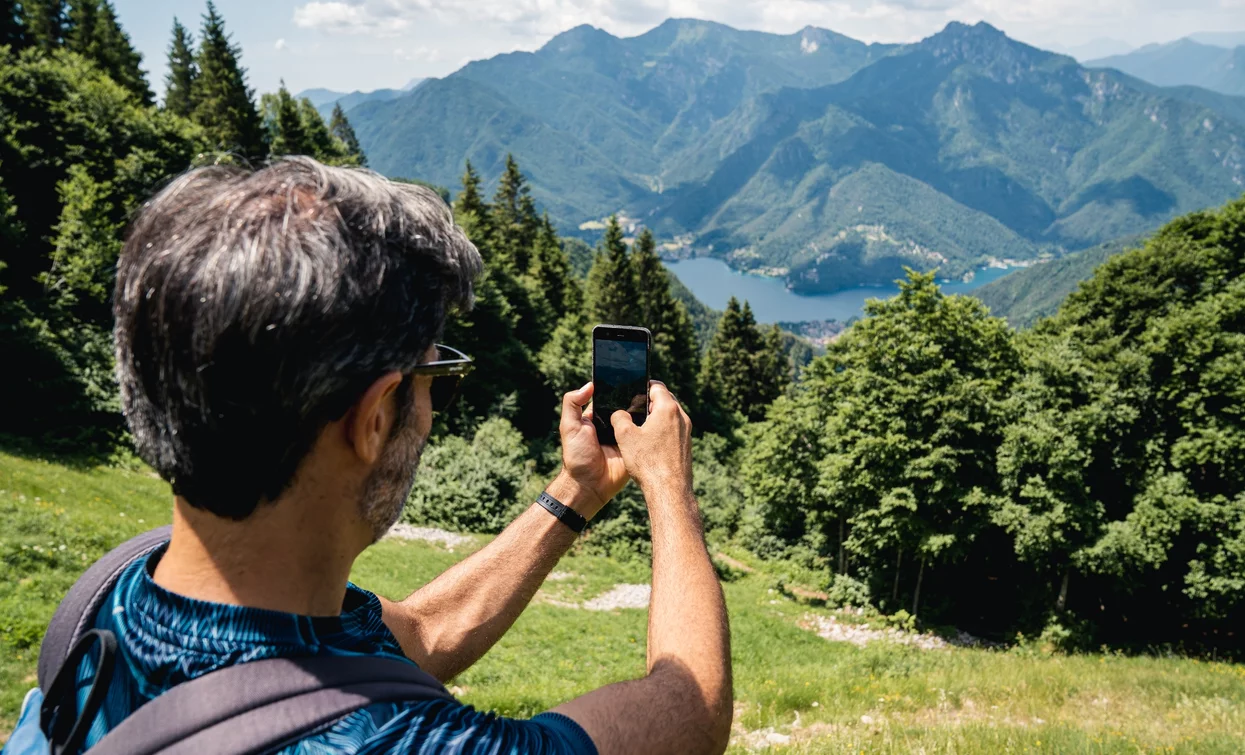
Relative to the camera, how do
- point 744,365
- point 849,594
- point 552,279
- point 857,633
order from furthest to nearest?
point 744,365, point 552,279, point 849,594, point 857,633

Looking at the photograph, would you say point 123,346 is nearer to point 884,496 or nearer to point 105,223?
point 884,496

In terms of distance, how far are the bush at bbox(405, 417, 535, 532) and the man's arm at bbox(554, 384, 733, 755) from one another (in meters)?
23.0

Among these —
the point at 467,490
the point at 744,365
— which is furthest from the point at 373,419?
the point at 744,365

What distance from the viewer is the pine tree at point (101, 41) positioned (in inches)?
1676

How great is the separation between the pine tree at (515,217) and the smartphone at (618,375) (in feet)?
167

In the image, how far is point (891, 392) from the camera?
23.0 m

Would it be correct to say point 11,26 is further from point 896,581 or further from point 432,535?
point 896,581

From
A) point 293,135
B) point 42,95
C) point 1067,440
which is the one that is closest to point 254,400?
point 1067,440

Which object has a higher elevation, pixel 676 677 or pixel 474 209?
pixel 474 209

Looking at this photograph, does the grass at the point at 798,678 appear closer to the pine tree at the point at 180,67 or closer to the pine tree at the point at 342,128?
the pine tree at the point at 180,67

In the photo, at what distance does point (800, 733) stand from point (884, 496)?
54.5 ft

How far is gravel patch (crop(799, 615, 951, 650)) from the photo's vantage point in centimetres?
1898

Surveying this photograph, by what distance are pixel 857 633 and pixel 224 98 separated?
1690 inches

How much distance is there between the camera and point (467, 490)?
24.5 m
